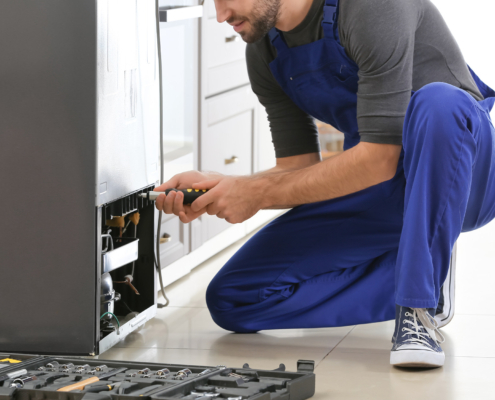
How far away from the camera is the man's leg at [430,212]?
4.21ft

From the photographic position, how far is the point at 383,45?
1345 mm

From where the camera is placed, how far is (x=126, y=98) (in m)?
1.42

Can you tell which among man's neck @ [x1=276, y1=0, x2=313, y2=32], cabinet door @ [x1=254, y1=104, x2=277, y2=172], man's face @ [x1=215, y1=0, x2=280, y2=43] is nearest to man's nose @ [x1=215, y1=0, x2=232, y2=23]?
man's face @ [x1=215, y1=0, x2=280, y2=43]

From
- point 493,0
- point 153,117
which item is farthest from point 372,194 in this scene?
point 493,0

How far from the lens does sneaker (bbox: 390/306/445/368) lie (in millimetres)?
1283

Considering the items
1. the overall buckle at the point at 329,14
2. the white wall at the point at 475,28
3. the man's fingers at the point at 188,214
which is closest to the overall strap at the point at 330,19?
the overall buckle at the point at 329,14

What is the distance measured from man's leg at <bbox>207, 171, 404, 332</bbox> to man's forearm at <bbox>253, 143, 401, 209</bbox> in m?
0.14

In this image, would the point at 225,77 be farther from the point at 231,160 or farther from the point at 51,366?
the point at 51,366

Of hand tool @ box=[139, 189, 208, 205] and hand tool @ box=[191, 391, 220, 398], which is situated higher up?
hand tool @ box=[139, 189, 208, 205]

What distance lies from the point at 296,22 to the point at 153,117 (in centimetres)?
35

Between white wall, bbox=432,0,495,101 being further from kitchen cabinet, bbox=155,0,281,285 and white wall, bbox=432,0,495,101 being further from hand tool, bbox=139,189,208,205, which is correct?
hand tool, bbox=139,189,208,205


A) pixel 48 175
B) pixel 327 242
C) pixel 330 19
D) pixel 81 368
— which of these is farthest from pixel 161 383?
pixel 330 19

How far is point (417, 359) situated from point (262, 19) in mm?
703

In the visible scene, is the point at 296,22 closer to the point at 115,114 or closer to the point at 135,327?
the point at 115,114
